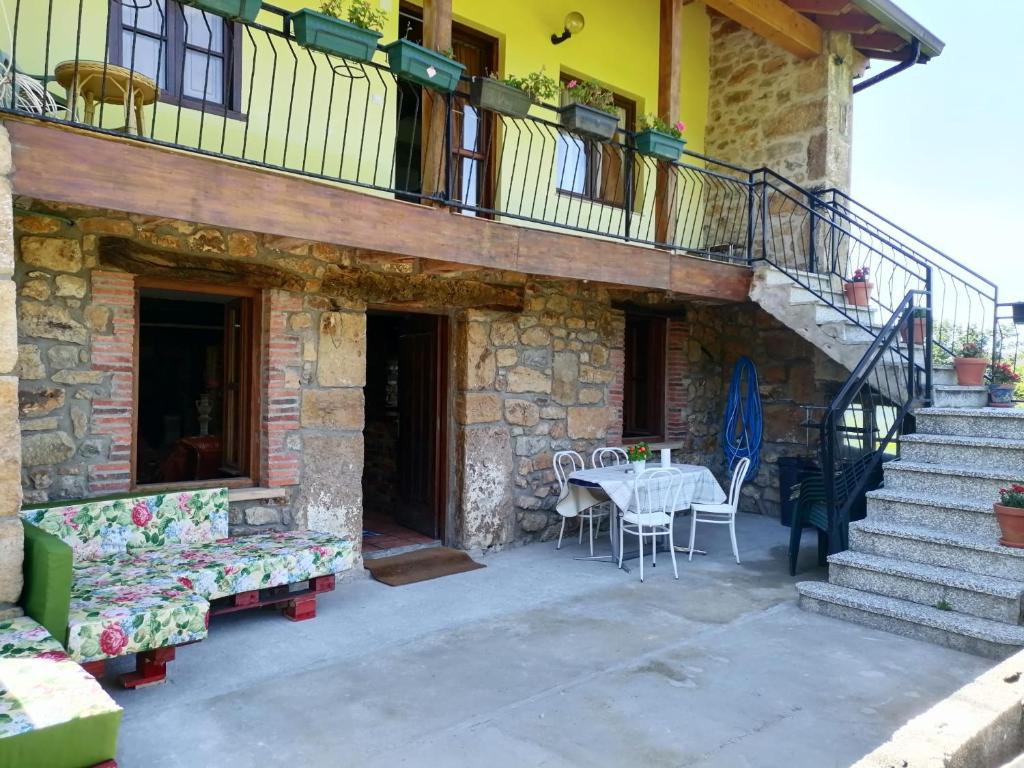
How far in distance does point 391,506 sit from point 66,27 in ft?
14.7

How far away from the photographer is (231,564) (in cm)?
399

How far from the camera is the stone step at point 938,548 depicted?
170 inches

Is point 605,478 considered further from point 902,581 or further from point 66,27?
point 66,27

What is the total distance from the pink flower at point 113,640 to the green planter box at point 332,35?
2.95 meters

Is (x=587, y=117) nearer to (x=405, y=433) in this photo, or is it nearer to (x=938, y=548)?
(x=405, y=433)

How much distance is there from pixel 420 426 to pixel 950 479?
400cm

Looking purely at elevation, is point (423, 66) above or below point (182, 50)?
below

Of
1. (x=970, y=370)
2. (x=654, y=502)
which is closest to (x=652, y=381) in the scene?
(x=654, y=502)

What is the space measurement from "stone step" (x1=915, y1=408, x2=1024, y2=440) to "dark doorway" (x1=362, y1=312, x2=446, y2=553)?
12.2 ft

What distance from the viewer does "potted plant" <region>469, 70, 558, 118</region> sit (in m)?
4.61

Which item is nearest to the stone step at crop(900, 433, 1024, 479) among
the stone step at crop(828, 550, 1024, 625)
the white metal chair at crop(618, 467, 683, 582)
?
the stone step at crop(828, 550, 1024, 625)

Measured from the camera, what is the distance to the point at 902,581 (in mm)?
4531

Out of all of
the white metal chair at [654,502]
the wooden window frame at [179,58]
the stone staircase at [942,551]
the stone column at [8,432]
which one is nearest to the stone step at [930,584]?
the stone staircase at [942,551]

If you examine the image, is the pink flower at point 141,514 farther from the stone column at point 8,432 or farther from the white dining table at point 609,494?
the white dining table at point 609,494
